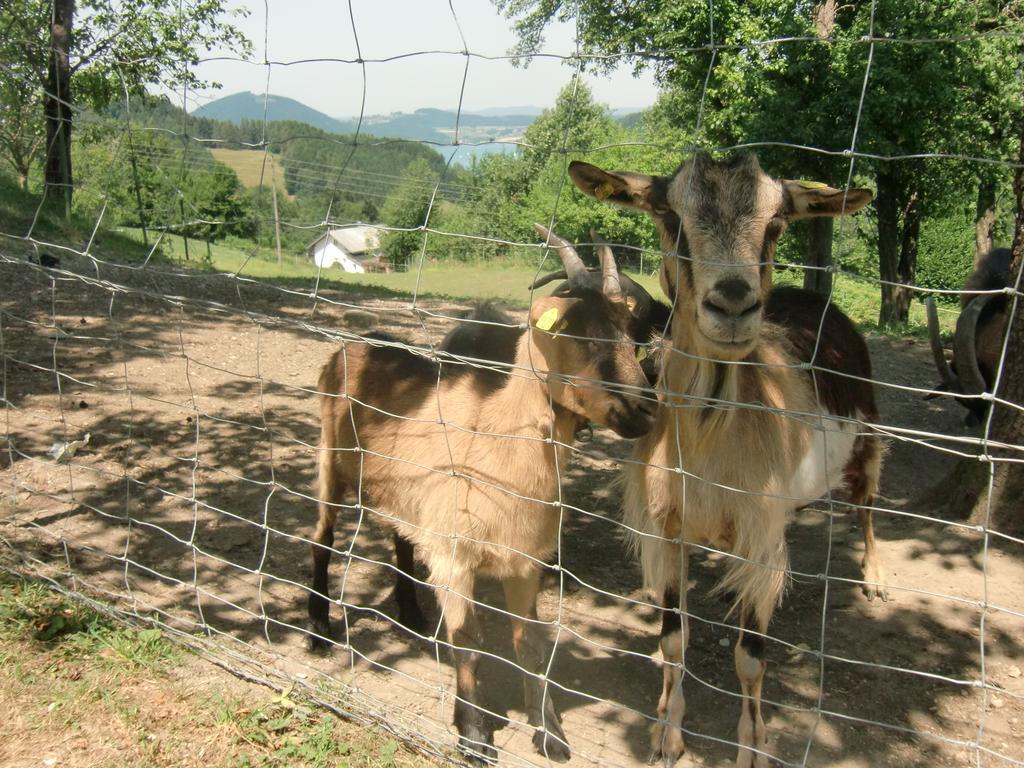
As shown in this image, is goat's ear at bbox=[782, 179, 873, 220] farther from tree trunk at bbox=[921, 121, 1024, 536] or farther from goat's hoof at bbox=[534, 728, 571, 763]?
goat's hoof at bbox=[534, 728, 571, 763]

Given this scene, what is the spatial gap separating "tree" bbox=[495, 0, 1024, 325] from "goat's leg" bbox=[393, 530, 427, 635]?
6.94 m

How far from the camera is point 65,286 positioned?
8727 mm

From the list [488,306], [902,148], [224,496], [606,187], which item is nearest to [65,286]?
[224,496]

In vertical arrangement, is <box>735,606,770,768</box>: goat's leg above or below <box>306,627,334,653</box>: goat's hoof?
above

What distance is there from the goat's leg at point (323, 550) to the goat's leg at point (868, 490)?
270 centimetres

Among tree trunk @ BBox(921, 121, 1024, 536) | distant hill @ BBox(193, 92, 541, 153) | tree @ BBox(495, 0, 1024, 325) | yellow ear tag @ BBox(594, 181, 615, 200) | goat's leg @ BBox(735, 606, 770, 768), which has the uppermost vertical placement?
tree @ BBox(495, 0, 1024, 325)

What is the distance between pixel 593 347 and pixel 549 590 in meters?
1.83

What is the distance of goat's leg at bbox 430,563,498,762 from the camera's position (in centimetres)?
A: 329

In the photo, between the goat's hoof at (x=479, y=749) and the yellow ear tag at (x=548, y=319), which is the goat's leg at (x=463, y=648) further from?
the yellow ear tag at (x=548, y=319)

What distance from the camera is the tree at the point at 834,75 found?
→ 10.3 meters

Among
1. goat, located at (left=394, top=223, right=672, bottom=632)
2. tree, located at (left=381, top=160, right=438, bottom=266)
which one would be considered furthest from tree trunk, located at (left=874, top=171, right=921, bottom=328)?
goat, located at (left=394, top=223, right=672, bottom=632)

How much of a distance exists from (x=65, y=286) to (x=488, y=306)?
6.13 meters

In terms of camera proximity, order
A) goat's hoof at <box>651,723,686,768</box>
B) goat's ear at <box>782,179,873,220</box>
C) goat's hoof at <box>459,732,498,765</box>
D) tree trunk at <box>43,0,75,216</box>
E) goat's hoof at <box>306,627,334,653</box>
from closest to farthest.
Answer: goat's ear at <box>782,179,873,220</box>, goat's hoof at <box>459,732,498,765</box>, goat's hoof at <box>651,723,686,768</box>, tree trunk at <box>43,0,75,216</box>, goat's hoof at <box>306,627,334,653</box>

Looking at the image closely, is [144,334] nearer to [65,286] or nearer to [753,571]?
[65,286]
